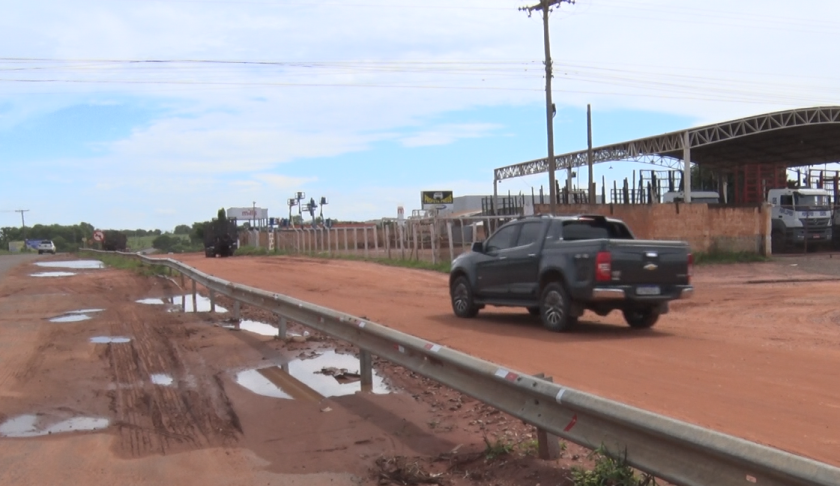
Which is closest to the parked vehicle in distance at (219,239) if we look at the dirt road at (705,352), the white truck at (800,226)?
the dirt road at (705,352)

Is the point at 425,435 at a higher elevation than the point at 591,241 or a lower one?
lower

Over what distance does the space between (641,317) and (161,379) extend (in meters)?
7.31

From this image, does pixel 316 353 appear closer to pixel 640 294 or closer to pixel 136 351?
pixel 136 351

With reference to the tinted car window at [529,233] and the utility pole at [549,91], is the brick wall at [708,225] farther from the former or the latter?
the tinted car window at [529,233]

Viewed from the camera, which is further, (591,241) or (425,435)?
(591,241)

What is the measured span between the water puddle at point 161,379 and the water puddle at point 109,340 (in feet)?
10.3

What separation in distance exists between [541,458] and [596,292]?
5.83 metres

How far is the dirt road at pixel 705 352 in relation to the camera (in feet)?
21.6

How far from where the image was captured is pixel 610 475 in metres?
4.72

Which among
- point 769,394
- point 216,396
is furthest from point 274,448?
point 769,394

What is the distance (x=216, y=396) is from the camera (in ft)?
27.3

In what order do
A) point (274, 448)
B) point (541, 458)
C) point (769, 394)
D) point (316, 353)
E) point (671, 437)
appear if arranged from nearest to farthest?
point (671, 437), point (541, 458), point (274, 448), point (769, 394), point (316, 353)

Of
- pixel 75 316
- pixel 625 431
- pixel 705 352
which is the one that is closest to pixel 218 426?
pixel 625 431

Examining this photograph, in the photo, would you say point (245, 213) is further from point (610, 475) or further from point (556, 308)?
point (610, 475)
